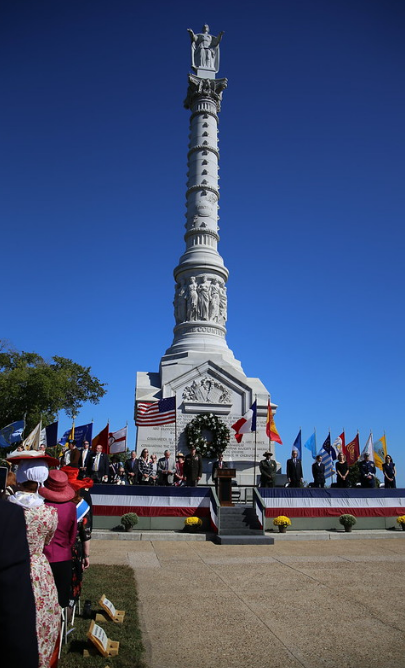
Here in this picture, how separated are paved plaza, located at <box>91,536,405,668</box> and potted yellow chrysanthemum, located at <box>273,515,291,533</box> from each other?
2.68m

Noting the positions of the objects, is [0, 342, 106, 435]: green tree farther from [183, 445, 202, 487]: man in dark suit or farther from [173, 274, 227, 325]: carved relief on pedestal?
[183, 445, 202, 487]: man in dark suit

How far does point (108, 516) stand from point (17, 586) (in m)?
13.3

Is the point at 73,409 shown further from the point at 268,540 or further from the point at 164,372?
the point at 268,540

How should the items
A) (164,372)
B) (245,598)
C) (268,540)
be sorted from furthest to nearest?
1. (164,372)
2. (268,540)
3. (245,598)

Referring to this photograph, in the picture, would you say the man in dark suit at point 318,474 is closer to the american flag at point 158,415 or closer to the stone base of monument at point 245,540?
the stone base of monument at point 245,540

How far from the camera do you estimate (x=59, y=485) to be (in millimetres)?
5023

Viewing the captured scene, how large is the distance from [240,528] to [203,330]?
53.2 ft

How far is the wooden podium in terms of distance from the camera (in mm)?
15531

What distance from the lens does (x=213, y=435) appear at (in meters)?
25.3

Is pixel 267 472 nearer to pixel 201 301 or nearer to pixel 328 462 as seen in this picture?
pixel 328 462

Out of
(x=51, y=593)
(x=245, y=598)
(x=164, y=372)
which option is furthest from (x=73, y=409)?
(x=51, y=593)

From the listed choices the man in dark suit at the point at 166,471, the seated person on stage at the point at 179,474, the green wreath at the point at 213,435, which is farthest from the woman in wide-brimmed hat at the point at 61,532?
the green wreath at the point at 213,435

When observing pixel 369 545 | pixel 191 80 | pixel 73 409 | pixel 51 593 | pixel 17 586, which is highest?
pixel 191 80

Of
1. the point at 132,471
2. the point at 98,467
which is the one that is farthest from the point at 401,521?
the point at 98,467
